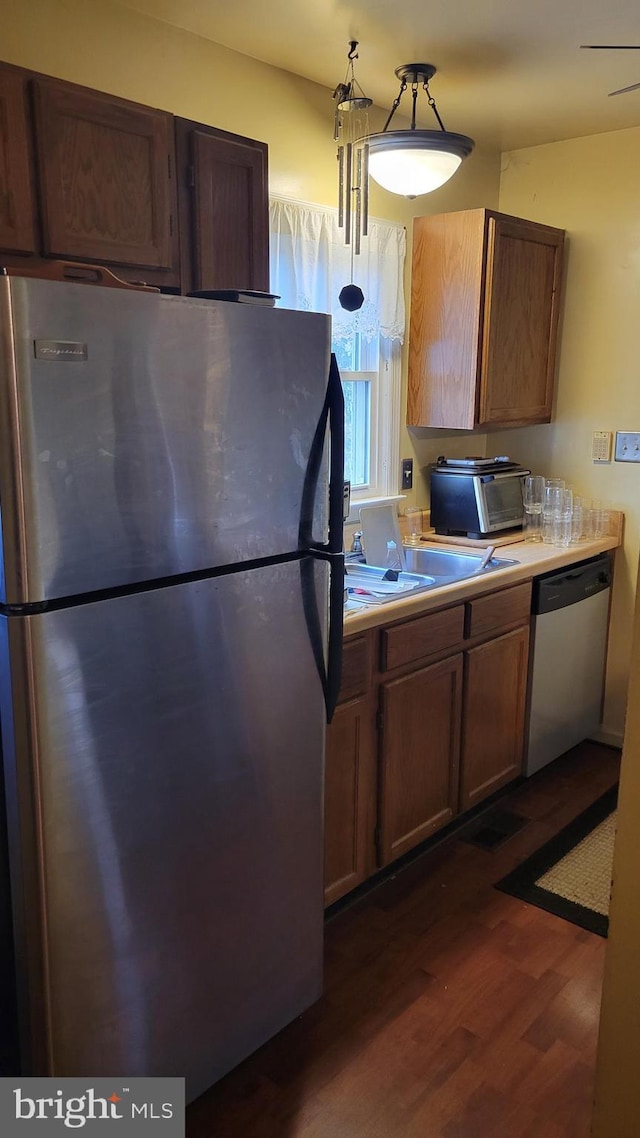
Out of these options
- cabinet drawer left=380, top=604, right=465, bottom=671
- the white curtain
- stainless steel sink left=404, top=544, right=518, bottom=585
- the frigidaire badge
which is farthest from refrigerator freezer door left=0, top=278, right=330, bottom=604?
stainless steel sink left=404, top=544, right=518, bottom=585

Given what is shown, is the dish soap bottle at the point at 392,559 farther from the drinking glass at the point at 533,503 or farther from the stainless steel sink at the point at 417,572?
the drinking glass at the point at 533,503

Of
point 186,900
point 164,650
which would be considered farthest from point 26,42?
point 186,900

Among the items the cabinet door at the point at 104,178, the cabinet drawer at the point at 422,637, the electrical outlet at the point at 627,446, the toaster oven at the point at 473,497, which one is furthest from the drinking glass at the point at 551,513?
the cabinet door at the point at 104,178

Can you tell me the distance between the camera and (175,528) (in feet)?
4.85

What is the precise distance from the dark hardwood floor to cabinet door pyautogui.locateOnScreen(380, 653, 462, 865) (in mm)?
162

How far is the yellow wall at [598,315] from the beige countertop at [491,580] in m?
0.28

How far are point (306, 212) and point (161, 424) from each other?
1520 mm

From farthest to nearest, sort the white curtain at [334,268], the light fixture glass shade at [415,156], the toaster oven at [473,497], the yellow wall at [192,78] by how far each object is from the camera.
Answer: the toaster oven at [473,497], the white curtain at [334,268], the light fixture glass shade at [415,156], the yellow wall at [192,78]

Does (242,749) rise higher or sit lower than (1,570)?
lower

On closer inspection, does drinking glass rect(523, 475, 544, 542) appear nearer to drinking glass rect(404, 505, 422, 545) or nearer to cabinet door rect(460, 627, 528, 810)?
drinking glass rect(404, 505, 422, 545)

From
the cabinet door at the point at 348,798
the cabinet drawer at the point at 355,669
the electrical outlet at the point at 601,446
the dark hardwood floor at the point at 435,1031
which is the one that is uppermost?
the electrical outlet at the point at 601,446

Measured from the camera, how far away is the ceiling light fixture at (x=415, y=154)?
232cm

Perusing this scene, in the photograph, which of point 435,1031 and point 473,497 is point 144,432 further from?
point 473,497

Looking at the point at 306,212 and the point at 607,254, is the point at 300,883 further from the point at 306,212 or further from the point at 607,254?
the point at 607,254
